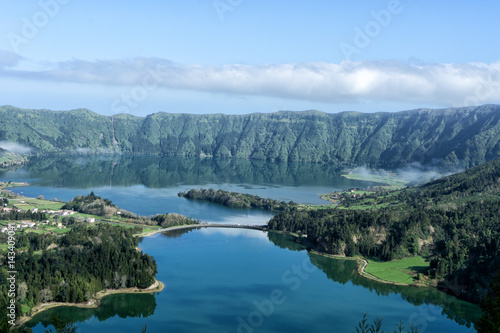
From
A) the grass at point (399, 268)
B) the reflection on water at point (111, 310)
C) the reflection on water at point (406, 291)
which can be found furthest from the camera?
the grass at point (399, 268)

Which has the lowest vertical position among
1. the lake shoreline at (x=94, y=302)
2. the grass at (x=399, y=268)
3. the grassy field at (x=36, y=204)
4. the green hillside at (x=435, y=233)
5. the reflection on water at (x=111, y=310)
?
the reflection on water at (x=111, y=310)

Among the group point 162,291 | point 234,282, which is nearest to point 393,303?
point 234,282

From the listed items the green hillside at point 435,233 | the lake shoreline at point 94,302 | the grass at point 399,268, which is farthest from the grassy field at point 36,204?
the grass at point 399,268

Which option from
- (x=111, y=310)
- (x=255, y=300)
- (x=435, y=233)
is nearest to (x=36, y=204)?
(x=111, y=310)

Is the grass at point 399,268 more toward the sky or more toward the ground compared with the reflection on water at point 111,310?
more toward the sky

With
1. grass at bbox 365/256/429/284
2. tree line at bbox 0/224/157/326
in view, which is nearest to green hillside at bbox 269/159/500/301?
grass at bbox 365/256/429/284

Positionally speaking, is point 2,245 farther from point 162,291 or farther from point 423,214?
point 423,214

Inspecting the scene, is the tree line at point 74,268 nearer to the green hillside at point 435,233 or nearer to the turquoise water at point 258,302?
the turquoise water at point 258,302

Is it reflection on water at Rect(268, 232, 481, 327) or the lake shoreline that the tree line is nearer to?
the lake shoreline
